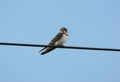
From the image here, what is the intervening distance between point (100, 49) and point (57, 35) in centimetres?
374

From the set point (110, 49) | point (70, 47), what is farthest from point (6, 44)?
point (110, 49)

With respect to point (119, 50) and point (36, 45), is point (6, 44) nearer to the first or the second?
point (36, 45)

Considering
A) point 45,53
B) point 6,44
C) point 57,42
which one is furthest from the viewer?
point 57,42

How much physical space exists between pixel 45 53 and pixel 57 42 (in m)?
0.81

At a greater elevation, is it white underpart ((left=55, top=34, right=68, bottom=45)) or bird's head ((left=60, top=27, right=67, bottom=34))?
bird's head ((left=60, top=27, right=67, bottom=34))

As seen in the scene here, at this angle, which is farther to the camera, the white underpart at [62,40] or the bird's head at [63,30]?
the bird's head at [63,30]

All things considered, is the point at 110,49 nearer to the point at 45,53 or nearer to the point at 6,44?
the point at 6,44

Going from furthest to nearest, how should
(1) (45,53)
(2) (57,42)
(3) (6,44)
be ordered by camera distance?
(2) (57,42) < (1) (45,53) < (3) (6,44)

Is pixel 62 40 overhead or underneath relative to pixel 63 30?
underneath

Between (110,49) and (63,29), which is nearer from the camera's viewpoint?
(110,49)

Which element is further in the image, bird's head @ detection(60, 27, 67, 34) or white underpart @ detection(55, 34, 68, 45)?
bird's head @ detection(60, 27, 67, 34)

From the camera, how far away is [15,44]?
26.7 ft

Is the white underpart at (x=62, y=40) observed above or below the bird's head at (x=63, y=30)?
below

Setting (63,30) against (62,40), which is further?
(63,30)
